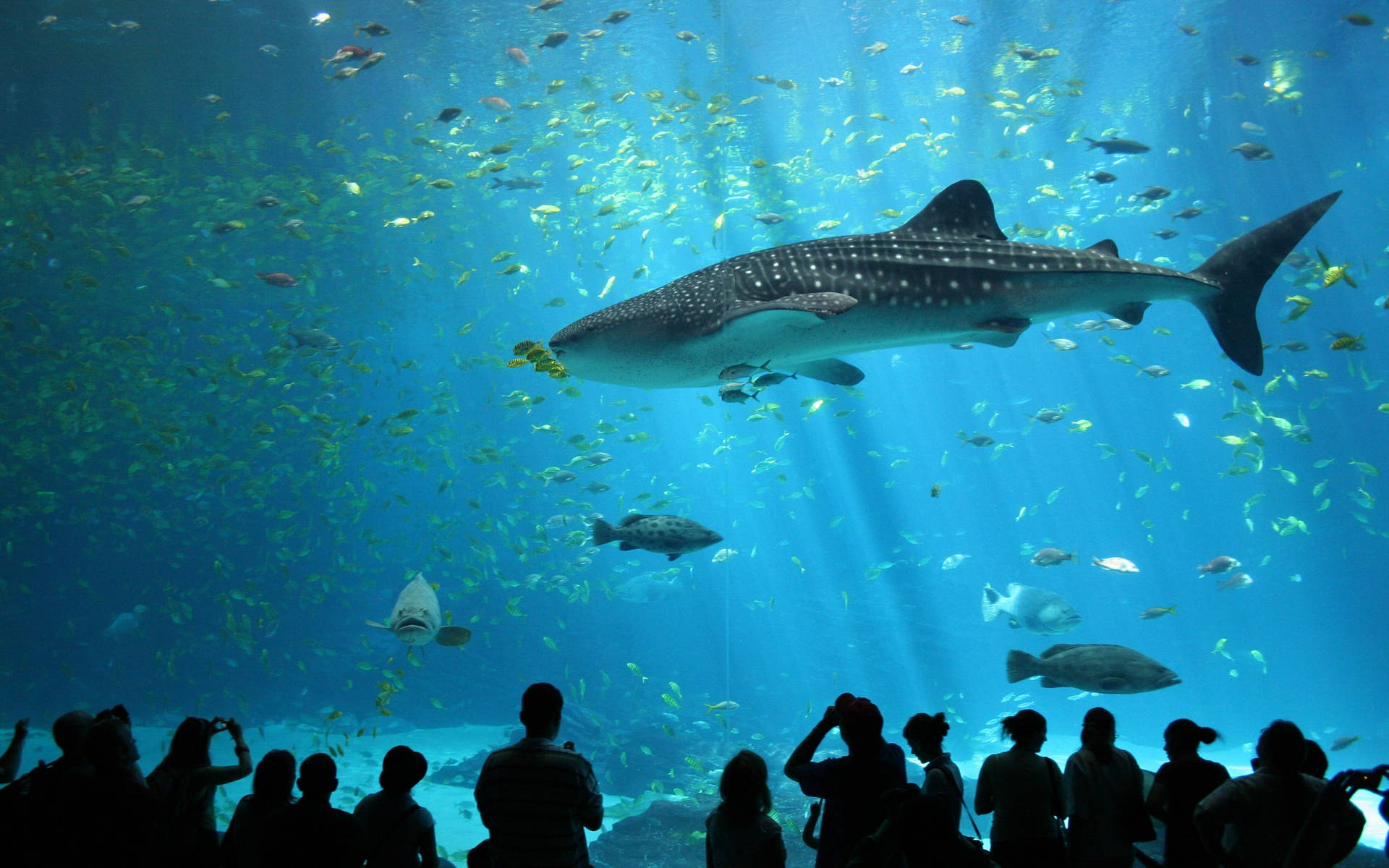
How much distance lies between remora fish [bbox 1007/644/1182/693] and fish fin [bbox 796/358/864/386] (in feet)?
8.00

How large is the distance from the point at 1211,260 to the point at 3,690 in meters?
28.1

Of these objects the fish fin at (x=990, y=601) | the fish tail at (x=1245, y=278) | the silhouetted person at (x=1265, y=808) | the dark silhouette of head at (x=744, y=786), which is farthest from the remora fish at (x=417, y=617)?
the fish fin at (x=990, y=601)

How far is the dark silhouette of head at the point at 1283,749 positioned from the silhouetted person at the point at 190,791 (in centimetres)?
365

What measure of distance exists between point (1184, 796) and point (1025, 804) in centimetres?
57

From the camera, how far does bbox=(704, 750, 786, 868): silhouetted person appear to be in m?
2.40

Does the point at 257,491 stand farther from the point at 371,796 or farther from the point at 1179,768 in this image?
the point at 1179,768

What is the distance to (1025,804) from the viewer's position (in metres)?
2.62

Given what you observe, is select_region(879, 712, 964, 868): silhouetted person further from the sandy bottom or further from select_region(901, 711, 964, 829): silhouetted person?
the sandy bottom

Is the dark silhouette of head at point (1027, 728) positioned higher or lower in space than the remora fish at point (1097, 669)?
lower

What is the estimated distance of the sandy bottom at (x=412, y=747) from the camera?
12.5 metres

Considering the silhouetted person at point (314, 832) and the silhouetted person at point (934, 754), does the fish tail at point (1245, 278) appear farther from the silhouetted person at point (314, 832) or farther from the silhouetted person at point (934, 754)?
the silhouetted person at point (314, 832)

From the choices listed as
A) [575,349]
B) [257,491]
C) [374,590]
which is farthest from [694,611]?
[575,349]

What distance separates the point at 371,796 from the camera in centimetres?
261

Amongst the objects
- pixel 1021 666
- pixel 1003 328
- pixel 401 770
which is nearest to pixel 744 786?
pixel 401 770
